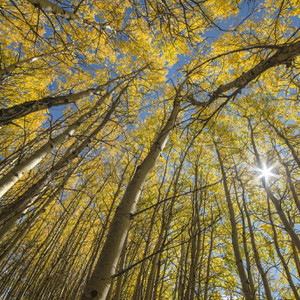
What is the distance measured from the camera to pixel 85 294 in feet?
2.66

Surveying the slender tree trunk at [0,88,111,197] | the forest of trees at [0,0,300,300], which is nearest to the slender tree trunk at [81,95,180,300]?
the forest of trees at [0,0,300,300]

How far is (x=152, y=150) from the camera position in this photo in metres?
1.57

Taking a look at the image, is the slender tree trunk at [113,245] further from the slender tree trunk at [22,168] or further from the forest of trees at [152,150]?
the slender tree trunk at [22,168]

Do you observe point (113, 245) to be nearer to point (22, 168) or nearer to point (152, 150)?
point (152, 150)

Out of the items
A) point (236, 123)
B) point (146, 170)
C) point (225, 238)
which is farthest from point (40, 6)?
point (225, 238)

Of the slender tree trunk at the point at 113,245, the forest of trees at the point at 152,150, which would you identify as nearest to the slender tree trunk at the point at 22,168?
the forest of trees at the point at 152,150

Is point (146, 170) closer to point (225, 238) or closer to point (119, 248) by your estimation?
point (119, 248)

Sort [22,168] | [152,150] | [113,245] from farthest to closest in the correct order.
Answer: [22,168], [152,150], [113,245]

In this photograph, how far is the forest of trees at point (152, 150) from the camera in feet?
4.98

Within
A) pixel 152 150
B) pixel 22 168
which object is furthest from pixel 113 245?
pixel 22 168

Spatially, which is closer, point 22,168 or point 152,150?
point 152,150

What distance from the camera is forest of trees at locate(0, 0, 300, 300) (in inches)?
59.7

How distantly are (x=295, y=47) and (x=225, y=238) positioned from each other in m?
6.73

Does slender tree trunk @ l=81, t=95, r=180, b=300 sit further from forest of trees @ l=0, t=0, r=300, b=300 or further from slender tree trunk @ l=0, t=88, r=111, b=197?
slender tree trunk @ l=0, t=88, r=111, b=197
